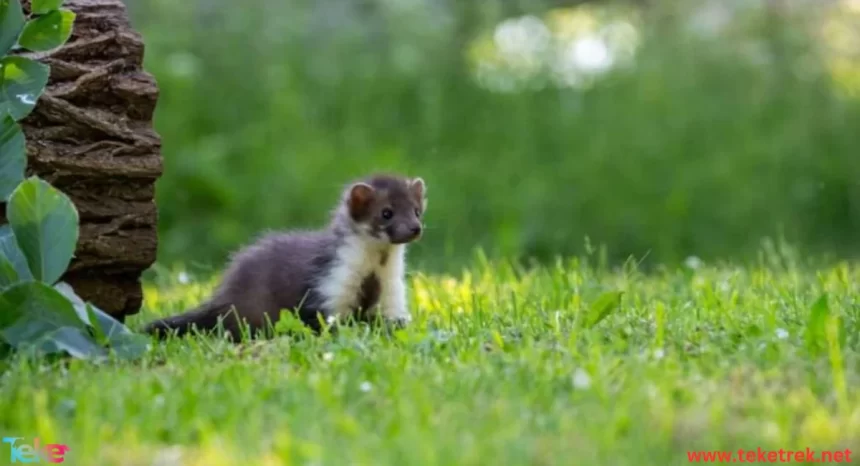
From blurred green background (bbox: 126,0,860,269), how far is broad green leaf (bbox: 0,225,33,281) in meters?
5.45

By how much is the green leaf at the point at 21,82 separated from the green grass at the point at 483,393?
1.05 metres

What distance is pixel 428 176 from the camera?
38.4 feet

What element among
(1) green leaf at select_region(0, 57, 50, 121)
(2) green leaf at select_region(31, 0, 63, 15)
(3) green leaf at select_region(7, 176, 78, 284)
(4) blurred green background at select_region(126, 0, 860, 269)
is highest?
(2) green leaf at select_region(31, 0, 63, 15)

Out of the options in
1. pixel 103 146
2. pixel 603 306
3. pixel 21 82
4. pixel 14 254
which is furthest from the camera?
pixel 103 146

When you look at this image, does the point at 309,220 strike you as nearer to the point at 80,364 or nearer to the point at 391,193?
the point at 391,193

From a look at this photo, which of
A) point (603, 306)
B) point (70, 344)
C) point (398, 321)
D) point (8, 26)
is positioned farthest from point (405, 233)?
point (8, 26)

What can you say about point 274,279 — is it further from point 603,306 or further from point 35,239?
point 603,306

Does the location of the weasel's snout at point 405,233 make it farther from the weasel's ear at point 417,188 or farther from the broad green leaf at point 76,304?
the broad green leaf at point 76,304

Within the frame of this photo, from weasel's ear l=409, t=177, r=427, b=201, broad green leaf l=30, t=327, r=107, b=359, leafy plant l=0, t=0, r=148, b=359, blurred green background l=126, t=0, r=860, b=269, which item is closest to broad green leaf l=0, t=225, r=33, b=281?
leafy plant l=0, t=0, r=148, b=359

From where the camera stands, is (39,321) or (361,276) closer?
(39,321)

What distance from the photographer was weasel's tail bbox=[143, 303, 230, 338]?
247 inches

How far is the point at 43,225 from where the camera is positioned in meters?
5.14

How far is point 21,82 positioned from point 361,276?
6.21ft

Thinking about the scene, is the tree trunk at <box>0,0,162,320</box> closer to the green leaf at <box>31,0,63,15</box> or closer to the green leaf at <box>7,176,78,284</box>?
the green leaf at <box>31,0,63,15</box>
